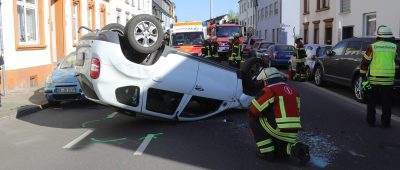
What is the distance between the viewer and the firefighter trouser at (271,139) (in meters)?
5.57

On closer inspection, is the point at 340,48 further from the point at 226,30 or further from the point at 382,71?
the point at 226,30

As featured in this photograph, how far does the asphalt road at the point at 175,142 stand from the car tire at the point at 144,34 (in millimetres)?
1443

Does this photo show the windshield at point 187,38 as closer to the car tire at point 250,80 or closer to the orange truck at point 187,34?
the orange truck at point 187,34

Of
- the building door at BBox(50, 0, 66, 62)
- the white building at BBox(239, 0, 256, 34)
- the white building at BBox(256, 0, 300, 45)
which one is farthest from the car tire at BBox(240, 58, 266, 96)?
the white building at BBox(239, 0, 256, 34)

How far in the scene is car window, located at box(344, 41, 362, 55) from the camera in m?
11.6

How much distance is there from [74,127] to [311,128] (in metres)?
4.30

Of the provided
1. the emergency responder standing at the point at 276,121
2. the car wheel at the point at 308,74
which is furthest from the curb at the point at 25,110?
the car wheel at the point at 308,74

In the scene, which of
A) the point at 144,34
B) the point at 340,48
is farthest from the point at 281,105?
the point at 340,48

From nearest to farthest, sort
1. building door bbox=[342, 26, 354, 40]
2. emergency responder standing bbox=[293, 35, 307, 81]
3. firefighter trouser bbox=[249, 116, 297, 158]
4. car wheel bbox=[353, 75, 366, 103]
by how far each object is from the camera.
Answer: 1. firefighter trouser bbox=[249, 116, 297, 158]
2. car wheel bbox=[353, 75, 366, 103]
3. emergency responder standing bbox=[293, 35, 307, 81]
4. building door bbox=[342, 26, 354, 40]

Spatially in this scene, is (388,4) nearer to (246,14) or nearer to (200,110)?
(200,110)

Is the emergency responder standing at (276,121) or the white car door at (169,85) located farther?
the white car door at (169,85)

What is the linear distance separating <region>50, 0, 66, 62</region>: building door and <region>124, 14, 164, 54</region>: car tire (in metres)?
11.2

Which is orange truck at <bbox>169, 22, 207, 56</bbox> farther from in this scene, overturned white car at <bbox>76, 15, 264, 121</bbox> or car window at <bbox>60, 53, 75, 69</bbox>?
overturned white car at <bbox>76, 15, 264, 121</bbox>

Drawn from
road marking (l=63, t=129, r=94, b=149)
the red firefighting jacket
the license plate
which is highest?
the red firefighting jacket
